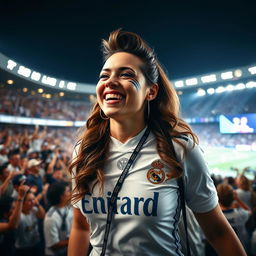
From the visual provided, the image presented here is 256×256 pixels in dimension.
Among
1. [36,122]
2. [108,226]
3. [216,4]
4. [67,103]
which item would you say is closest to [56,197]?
[108,226]

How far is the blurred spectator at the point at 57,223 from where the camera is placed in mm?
2107

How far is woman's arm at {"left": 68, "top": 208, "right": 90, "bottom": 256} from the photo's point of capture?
1072 millimetres

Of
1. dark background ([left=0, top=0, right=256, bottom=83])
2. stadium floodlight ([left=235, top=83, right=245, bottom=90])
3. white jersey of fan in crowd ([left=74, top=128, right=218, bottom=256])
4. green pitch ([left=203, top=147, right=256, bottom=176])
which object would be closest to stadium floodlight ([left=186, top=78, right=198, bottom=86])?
stadium floodlight ([left=235, top=83, right=245, bottom=90])

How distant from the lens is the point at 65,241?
Answer: 7.10 ft

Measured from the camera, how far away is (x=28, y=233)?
2340 mm

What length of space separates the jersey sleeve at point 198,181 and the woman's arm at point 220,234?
0.04m

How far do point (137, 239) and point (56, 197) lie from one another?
1674 millimetres

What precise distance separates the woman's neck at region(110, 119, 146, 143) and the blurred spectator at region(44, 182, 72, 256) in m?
1.21

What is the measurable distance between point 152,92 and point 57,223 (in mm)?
1765

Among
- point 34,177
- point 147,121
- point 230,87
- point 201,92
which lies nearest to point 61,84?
point 201,92

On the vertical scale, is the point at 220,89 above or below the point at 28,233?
above

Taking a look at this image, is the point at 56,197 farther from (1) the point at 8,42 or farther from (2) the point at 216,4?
(1) the point at 8,42

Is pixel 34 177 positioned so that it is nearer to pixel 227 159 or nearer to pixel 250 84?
pixel 227 159

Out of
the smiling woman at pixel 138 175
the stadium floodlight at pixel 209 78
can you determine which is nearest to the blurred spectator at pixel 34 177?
the smiling woman at pixel 138 175
